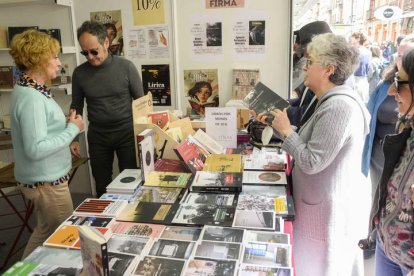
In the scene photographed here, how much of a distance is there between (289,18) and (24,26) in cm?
263

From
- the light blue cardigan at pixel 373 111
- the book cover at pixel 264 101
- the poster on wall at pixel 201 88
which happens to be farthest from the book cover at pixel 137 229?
the poster on wall at pixel 201 88

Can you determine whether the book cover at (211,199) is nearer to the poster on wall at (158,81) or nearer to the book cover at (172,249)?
the book cover at (172,249)

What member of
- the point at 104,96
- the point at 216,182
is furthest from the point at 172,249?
the point at 104,96

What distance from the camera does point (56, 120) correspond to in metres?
1.83

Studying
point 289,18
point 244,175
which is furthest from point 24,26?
point 244,175

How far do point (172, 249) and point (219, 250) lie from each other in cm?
17

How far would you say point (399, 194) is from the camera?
1.27 metres


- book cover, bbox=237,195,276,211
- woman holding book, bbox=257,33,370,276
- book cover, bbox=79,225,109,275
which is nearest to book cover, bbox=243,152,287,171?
woman holding book, bbox=257,33,370,276

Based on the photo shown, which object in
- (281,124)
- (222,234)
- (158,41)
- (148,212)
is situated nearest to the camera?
(222,234)

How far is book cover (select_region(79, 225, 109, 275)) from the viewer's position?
2.88 feet

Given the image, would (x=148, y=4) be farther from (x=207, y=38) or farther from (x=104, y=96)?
(x=104, y=96)

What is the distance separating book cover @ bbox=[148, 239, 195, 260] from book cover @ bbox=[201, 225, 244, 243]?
7 centimetres

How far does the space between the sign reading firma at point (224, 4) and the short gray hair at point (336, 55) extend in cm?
168

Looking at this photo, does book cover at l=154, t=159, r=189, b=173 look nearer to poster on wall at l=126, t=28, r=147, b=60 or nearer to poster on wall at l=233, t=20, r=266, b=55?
poster on wall at l=233, t=20, r=266, b=55
